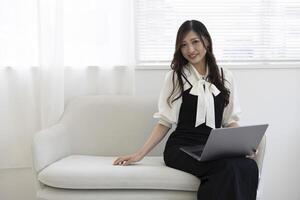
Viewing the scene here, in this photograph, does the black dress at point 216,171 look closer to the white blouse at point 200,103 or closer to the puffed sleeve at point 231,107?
the white blouse at point 200,103

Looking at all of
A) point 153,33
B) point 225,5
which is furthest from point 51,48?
point 225,5

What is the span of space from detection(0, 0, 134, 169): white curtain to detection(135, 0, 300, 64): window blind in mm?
131

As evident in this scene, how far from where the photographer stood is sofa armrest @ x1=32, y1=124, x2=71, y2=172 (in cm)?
201

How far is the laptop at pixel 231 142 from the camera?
5.60 feet

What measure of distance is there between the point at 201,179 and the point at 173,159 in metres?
0.20

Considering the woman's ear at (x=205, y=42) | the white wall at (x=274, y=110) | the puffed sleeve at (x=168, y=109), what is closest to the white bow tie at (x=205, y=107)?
the puffed sleeve at (x=168, y=109)

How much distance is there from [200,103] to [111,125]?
Answer: 2.18 ft

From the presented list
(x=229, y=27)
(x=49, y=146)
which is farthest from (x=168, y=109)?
(x=229, y=27)

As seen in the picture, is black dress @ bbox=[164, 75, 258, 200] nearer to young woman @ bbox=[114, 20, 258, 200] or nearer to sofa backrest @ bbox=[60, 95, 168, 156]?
young woman @ bbox=[114, 20, 258, 200]

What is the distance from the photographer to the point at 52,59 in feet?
8.16

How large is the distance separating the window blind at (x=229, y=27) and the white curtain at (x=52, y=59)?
0.13 meters

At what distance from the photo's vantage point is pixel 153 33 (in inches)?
102

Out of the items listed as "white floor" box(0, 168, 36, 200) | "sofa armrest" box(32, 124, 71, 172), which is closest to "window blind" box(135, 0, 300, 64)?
"sofa armrest" box(32, 124, 71, 172)

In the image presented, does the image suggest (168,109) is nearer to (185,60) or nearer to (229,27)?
(185,60)
